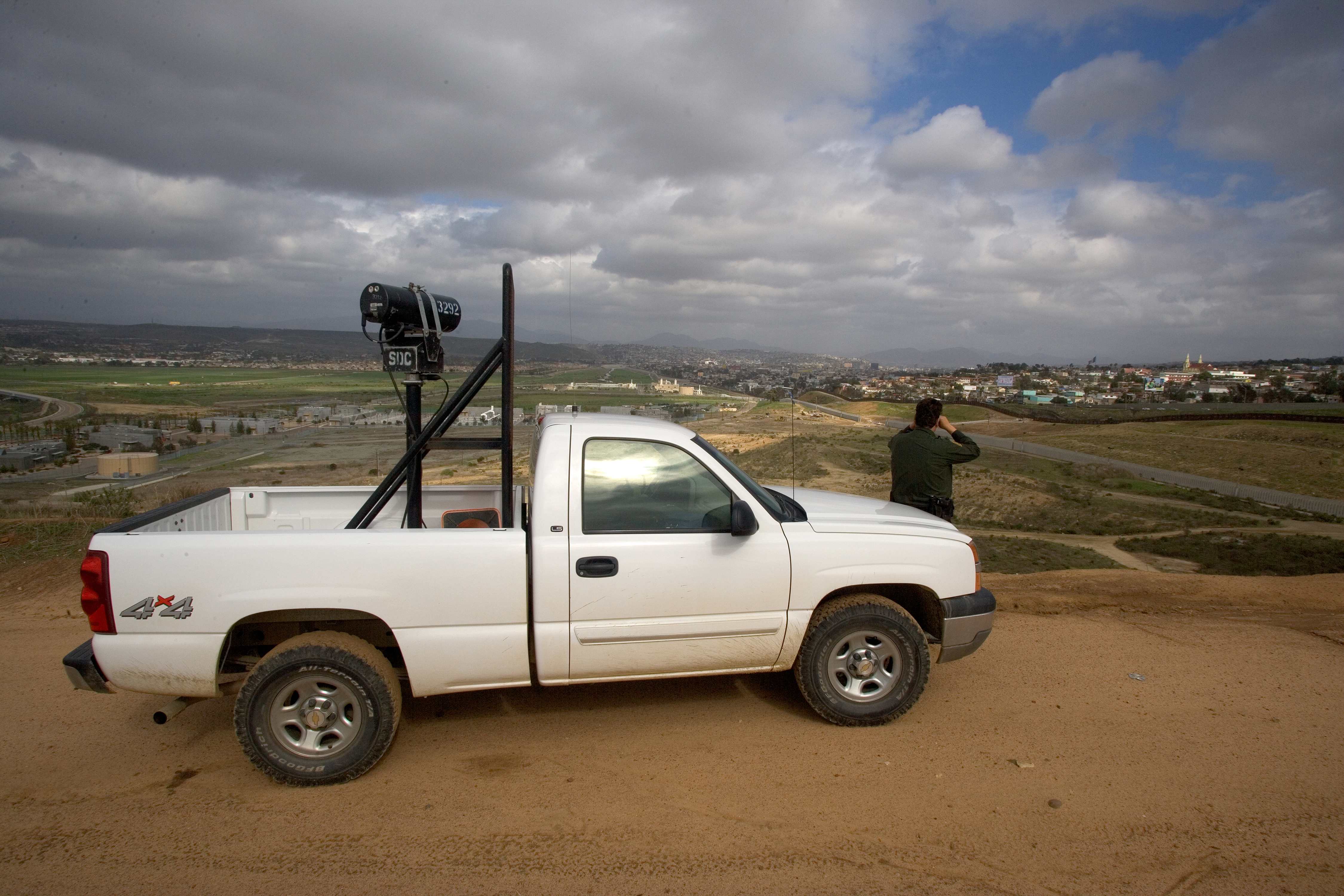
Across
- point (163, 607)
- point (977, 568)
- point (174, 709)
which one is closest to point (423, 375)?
point (163, 607)

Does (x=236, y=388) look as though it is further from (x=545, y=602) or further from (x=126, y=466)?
(x=545, y=602)

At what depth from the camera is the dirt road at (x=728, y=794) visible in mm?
3002

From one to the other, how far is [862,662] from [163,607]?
3686mm

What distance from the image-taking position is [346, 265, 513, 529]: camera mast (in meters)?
4.34

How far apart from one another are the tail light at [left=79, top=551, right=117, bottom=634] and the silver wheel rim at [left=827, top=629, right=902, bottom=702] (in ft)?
12.2

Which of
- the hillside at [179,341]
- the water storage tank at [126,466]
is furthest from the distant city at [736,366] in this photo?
the water storage tank at [126,466]

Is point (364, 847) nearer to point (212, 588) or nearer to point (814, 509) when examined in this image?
point (212, 588)

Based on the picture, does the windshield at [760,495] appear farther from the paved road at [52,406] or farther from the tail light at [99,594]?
the paved road at [52,406]

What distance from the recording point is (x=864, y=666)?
4242 mm

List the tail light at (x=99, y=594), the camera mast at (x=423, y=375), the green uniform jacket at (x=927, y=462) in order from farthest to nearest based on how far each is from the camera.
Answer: the green uniform jacket at (x=927, y=462)
the camera mast at (x=423, y=375)
the tail light at (x=99, y=594)

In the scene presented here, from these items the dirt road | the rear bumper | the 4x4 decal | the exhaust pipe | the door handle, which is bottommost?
the dirt road

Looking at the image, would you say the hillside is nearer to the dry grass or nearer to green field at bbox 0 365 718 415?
green field at bbox 0 365 718 415

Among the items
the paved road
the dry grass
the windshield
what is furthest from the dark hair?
the paved road

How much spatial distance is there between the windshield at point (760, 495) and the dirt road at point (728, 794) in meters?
1.22
